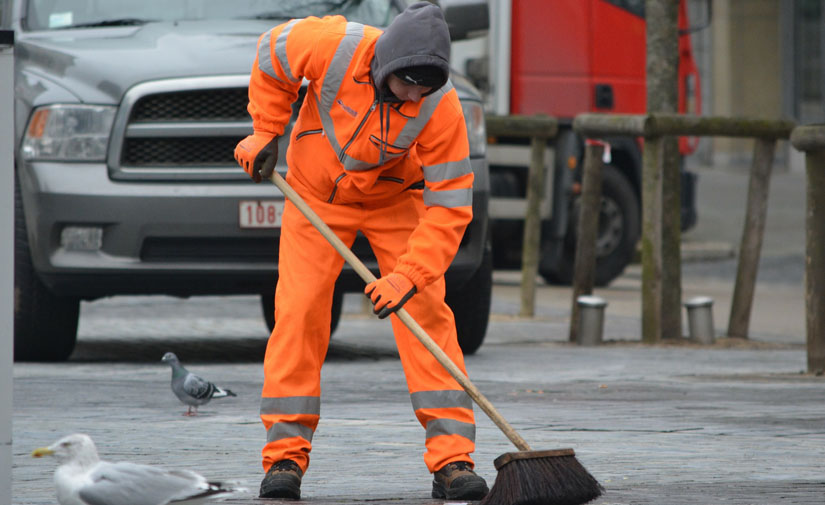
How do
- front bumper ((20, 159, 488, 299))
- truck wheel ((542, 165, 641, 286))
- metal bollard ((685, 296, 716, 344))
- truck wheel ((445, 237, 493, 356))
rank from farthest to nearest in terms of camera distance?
truck wheel ((542, 165, 641, 286)) → metal bollard ((685, 296, 716, 344)) → truck wheel ((445, 237, 493, 356)) → front bumper ((20, 159, 488, 299))

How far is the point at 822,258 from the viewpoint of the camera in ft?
21.6

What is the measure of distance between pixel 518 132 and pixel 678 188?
1.54 metres

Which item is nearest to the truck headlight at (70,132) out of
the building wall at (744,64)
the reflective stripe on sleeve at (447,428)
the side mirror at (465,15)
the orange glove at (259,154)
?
the side mirror at (465,15)

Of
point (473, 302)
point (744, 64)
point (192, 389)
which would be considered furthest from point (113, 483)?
point (744, 64)

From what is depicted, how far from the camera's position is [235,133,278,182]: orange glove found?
4.61 metres

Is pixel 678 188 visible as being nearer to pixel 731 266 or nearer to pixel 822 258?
pixel 822 258

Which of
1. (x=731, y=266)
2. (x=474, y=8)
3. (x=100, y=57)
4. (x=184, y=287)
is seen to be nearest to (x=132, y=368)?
(x=184, y=287)

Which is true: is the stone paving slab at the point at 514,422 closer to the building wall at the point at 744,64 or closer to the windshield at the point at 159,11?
the windshield at the point at 159,11

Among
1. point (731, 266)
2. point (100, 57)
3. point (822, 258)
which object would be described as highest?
point (100, 57)

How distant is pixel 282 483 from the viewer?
421 cm

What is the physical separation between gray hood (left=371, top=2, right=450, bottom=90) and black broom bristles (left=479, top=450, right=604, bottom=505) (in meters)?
1.01

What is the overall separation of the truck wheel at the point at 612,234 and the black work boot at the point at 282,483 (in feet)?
28.5

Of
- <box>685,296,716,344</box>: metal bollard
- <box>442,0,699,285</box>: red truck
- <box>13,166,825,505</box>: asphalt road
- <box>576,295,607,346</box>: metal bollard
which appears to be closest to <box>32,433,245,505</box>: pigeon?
<box>13,166,825,505</box>: asphalt road

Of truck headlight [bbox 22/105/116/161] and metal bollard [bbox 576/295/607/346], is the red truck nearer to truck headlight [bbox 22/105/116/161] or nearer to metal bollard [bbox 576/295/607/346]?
metal bollard [bbox 576/295/607/346]
